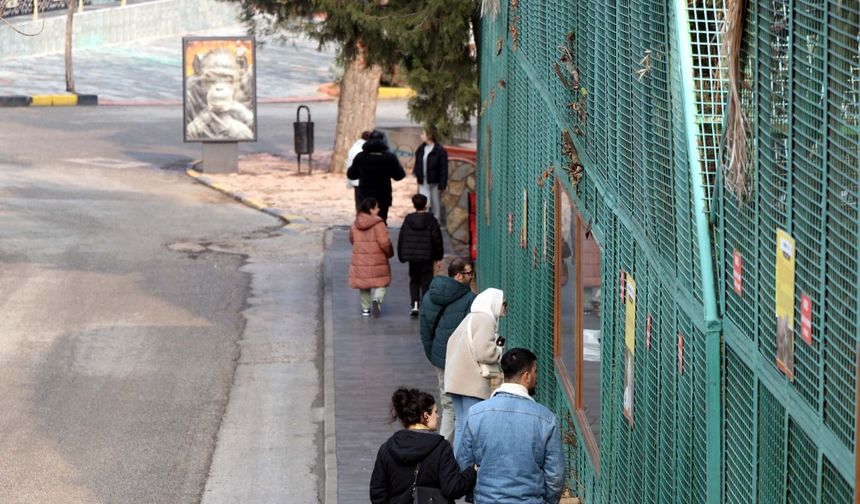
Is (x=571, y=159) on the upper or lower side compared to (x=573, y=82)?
lower

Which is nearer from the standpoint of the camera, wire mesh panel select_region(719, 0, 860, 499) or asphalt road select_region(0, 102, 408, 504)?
wire mesh panel select_region(719, 0, 860, 499)

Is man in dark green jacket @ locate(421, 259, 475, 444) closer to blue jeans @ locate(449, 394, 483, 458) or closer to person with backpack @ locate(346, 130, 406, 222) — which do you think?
blue jeans @ locate(449, 394, 483, 458)

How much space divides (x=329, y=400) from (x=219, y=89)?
16172 millimetres

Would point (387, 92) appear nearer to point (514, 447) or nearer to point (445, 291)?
point (445, 291)

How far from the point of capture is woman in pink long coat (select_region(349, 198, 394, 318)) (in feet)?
50.4

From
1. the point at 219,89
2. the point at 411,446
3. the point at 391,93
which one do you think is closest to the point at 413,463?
the point at 411,446

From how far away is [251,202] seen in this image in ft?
80.9

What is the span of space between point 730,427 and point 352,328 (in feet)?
36.0

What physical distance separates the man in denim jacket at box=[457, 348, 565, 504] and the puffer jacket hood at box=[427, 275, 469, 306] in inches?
143

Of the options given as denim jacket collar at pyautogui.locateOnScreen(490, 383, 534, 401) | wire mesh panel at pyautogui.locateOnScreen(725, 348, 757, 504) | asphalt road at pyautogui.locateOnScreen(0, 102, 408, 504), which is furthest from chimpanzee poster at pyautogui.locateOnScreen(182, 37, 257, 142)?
wire mesh panel at pyautogui.locateOnScreen(725, 348, 757, 504)

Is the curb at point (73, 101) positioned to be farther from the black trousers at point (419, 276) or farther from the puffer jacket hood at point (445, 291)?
the puffer jacket hood at point (445, 291)

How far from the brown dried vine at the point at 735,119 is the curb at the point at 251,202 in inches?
721

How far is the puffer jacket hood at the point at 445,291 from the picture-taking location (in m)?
10.6

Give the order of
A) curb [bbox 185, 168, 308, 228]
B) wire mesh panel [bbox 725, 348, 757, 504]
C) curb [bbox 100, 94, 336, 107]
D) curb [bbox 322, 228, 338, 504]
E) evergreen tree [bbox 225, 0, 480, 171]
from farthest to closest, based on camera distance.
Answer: curb [bbox 100, 94, 336, 107] → curb [bbox 185, 168, 308, 228] → evergreen tree [bbox 225, 0, 480, 171] → curb [bbox 322, 228, 338, 504] → wire mesh panel [bbox 725, 348, 757, 504]
